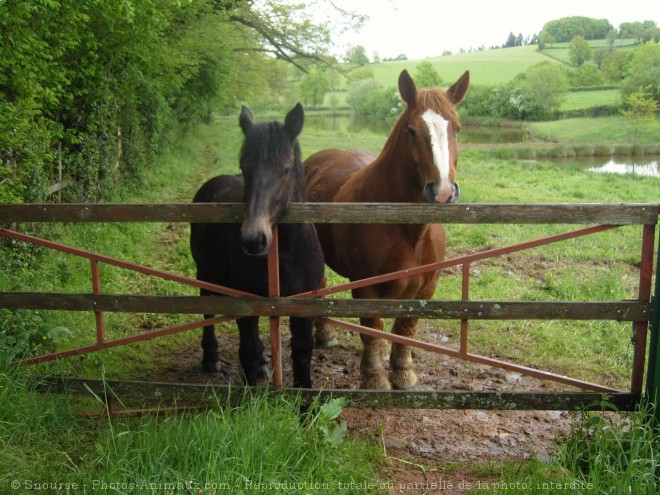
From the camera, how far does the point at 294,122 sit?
11.4ft

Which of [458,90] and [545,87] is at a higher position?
[545,87]

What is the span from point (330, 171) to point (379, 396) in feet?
9.98

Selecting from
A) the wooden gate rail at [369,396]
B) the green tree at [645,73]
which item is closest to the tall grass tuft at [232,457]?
the wooden gate rail at [369,396]

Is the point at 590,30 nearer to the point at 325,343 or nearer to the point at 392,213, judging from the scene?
the point at 325,343

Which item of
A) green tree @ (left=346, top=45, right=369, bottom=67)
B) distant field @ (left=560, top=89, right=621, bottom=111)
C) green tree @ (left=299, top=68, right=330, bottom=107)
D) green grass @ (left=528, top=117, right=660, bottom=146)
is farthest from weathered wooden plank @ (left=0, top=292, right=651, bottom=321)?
green tree @ (left=299, top=68, right=330, bottom=107)

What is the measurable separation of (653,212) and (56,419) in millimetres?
3742

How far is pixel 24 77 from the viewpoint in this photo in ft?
18.9

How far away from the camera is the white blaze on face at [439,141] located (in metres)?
3.43

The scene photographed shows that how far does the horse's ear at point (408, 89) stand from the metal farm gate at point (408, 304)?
1057mm

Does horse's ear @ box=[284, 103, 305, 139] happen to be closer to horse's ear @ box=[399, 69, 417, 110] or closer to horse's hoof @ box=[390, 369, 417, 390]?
horse's ear @ box=[399, 69, 417, 110]

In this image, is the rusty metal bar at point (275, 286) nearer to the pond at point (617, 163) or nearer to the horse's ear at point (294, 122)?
the horse's ear at point (294, 122)

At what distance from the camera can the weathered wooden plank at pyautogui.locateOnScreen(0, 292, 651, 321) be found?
3184 millimetres

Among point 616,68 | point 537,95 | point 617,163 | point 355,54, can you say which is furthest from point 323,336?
point 616,68

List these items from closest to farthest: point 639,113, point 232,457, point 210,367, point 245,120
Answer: point 232,457 < point 245,120 < point 210,367 < point 639,113
